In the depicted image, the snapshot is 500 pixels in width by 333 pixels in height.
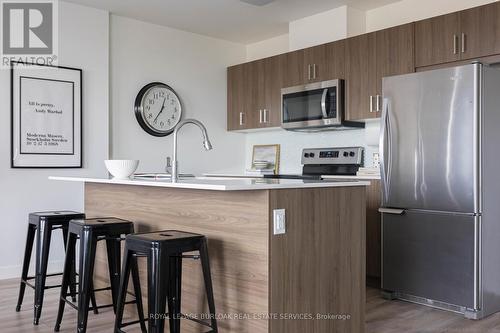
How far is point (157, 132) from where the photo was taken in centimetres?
530

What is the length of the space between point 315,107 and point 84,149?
7.40 ft

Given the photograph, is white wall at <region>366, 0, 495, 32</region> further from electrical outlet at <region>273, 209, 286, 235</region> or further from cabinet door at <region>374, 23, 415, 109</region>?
electrical outlet at <region>273, 209, 286, 235</region>

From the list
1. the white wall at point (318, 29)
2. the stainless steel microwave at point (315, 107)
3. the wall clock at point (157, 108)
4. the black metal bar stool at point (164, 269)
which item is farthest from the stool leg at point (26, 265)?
the white wall at point (318, 29)

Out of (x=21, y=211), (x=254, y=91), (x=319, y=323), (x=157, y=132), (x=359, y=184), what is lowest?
(x=319, y=323)

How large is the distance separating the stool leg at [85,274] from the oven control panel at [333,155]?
2861mm

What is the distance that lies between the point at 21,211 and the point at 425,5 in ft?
13.2

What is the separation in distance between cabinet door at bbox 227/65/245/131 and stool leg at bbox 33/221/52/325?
114 inches

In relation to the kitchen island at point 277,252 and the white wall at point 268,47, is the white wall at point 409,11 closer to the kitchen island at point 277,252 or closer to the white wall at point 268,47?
the white wall at point 268,47

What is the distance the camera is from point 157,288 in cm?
219

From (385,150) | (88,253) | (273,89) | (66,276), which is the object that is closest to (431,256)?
(385,150)

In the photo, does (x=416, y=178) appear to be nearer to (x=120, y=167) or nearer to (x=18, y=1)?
(x=120, y=167)

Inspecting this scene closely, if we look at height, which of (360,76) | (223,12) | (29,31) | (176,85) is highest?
(223,12)

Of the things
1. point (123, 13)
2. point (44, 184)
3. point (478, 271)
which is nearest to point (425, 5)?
point (478, 271)

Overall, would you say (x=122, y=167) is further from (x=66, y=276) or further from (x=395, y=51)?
(x=395, y=51)
